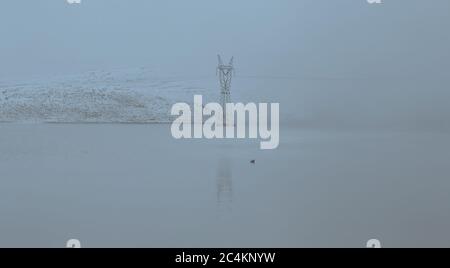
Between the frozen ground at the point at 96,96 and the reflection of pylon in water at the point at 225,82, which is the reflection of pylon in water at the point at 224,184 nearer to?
the reflection of pylon in water at the point at 225,82

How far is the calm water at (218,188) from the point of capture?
2.57m

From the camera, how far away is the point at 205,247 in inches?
99.0

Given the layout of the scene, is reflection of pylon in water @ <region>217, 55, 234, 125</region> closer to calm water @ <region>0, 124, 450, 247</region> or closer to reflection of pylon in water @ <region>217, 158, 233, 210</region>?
calm water @ <region>0, 124, 450, 247</region>

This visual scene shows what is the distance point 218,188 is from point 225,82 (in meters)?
0.59

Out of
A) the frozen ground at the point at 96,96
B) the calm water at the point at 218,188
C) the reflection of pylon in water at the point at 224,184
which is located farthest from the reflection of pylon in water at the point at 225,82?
the reflection of pylon in water at the point at 224,184

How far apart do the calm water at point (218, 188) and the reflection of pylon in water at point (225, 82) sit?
19cm

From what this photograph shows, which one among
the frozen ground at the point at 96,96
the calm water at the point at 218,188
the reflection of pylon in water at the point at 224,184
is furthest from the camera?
the frozen ground at the point at 96,96

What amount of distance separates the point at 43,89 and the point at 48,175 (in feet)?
1.66

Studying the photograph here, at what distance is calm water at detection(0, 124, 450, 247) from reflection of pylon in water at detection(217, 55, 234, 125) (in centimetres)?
19

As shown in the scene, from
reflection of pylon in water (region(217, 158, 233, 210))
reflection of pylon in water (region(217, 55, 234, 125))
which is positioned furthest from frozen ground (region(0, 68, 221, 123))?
reflection of pylon in water (region(217, 158, 233, 210))
